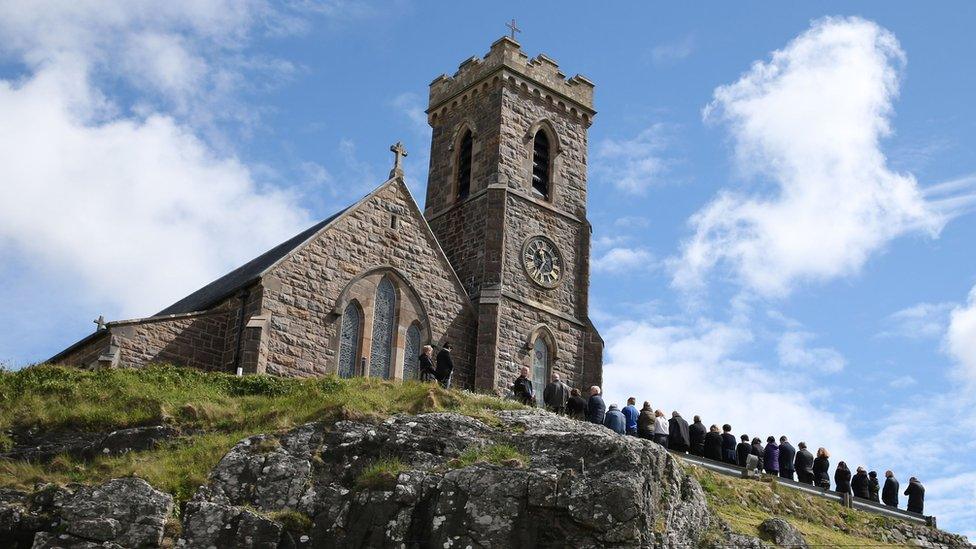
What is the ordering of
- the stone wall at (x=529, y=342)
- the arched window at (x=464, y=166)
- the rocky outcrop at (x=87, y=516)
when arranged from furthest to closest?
the arched window at (x=464, y=166) → the stone wall at (x=529, y=342) → the rocky outcrop at (x=87, y=516)

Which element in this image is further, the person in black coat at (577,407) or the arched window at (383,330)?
the arched window at (383,330)

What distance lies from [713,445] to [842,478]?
3919 mm

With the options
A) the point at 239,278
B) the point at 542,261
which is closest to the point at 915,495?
the point at 542,261

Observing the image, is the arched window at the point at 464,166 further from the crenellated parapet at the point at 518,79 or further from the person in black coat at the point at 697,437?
the person in black coat at the point at 697,437

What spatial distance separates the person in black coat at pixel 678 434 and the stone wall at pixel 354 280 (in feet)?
24.3

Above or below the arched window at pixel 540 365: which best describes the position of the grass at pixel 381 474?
below

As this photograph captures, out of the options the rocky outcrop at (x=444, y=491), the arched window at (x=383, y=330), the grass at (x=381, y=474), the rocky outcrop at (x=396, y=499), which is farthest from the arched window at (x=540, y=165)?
the grass at (x=381, y=474)

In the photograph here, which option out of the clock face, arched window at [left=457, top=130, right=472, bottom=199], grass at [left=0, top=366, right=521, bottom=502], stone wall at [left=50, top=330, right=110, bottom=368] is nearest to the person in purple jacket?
grass at [left=0, top=366, right=521, bottom=502]

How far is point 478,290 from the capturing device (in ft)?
124

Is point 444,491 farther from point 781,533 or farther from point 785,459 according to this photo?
point 785,459

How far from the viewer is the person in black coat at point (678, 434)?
3056 cm

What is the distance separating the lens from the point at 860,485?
33.1 metres

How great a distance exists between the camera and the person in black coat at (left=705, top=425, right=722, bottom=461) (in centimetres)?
3114

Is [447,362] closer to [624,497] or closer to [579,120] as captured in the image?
[624,497]
